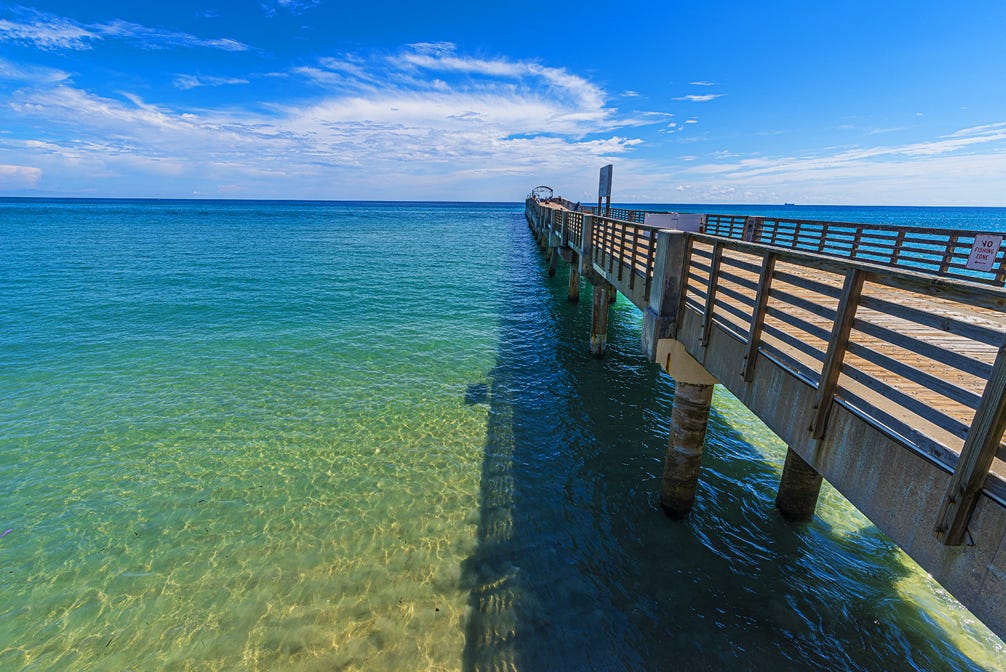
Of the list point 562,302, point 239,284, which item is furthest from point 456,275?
point 239,284

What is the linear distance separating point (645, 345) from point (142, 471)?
1055 cm

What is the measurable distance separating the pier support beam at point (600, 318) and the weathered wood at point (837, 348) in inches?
438

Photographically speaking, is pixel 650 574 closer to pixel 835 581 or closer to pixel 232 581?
pixel 835 581

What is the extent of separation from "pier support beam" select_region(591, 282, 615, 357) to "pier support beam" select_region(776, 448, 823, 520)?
8.02m

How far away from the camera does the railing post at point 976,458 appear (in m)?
2.48

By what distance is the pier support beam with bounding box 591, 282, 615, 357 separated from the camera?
1505 centimetres

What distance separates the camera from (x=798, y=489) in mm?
7809

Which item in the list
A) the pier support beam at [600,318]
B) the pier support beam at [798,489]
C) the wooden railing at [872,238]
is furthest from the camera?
the pier support beam at [600,318]

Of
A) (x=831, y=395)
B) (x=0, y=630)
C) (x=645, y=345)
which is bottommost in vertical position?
(x=0, y=630)

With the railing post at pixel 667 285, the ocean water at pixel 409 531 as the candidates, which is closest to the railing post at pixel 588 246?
the ocean water at pixel 409 531

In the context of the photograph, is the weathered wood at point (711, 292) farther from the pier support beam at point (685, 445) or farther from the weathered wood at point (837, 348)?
the weathered wood at point (837, 348)

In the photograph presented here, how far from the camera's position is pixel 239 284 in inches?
1120

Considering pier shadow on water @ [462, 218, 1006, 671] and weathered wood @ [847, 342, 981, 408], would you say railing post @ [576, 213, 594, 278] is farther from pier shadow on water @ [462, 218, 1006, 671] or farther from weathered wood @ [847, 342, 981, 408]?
weathered wood @ [847, 342, 981, 408]

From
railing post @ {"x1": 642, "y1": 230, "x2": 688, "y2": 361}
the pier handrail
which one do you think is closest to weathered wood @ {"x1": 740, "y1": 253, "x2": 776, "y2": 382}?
railing post @ {"x1": 642, "y1": 230, "x2": 688, "y2": 361}
